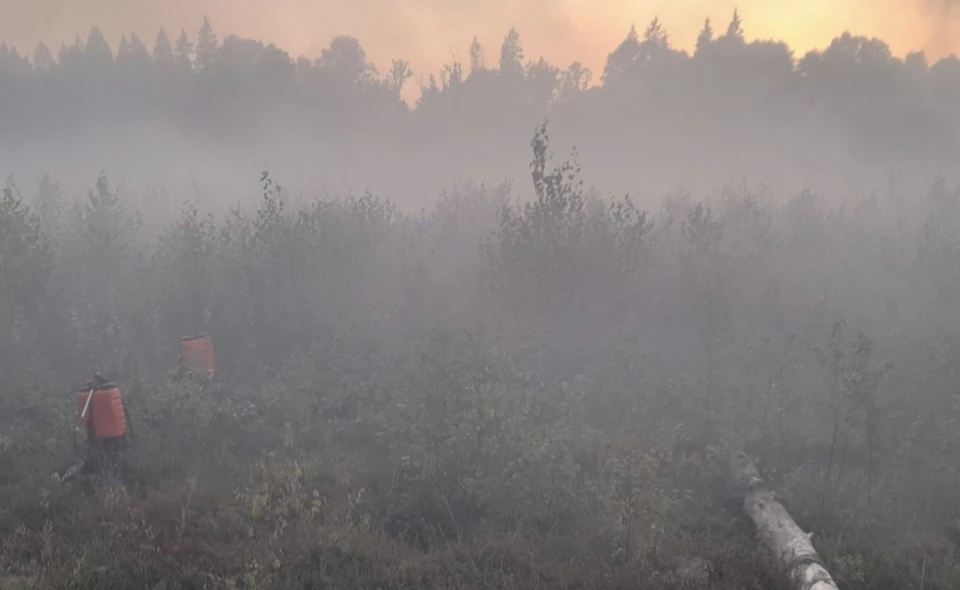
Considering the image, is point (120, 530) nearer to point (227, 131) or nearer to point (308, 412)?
point (308, 412)

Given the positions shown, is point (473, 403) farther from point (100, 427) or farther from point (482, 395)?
point (100, 427)

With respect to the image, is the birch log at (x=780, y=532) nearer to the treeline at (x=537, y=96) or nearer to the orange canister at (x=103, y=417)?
the orange canister at (x=103, y=417)

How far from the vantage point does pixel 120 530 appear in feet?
15.9

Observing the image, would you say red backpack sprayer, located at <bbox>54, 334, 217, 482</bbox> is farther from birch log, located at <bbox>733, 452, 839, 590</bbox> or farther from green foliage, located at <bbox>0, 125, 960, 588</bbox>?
birch log, located at <bbox>733, 452, 839, 590</bbox>

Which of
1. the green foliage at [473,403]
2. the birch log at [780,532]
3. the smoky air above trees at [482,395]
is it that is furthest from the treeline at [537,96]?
the birch log at [780,532]

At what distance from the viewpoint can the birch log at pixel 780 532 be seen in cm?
462

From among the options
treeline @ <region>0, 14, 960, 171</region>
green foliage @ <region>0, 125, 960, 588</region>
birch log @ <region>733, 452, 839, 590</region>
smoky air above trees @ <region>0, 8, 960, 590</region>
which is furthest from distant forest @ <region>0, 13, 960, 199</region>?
birch log @ <region>733, 452, 839, 590</region>

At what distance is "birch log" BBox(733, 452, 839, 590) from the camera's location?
182 inches

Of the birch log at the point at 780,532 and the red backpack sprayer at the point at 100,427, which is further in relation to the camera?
the red backpack sprayer at the point at 100,427

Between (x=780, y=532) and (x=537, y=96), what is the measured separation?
47.3 meters

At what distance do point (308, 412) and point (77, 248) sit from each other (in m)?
7.22

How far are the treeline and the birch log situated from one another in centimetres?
3479

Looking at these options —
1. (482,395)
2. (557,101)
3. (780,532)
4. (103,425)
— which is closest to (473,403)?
(482,395)

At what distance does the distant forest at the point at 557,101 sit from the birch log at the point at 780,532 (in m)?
32.5
